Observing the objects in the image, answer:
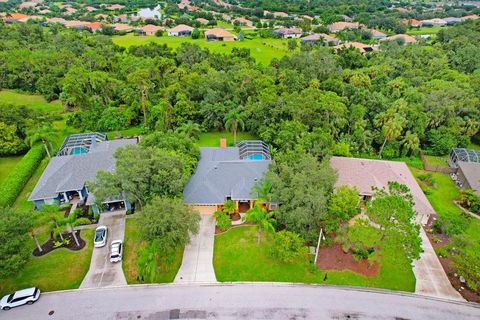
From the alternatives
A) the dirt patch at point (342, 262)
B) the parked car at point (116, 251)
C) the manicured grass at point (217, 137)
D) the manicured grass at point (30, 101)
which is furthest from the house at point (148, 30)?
the dirt patch at point (342, 262)

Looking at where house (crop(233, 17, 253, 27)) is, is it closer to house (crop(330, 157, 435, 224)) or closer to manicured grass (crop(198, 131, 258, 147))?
manicured grass (crop(198, 131, 258, 147))

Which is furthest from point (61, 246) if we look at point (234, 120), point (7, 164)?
point (234, 120)

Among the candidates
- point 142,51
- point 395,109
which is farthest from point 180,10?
point 395,109

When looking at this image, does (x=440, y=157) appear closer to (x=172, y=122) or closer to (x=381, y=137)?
(x=381, y=137)

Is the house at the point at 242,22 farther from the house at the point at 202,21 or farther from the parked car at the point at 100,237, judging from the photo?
the parked car at the point at 100,237

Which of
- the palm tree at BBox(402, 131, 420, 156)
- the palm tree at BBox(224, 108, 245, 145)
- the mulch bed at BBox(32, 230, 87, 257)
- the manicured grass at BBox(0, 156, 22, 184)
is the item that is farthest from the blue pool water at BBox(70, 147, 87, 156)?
the palm tree at BBox(402, 131, 420, 156)
